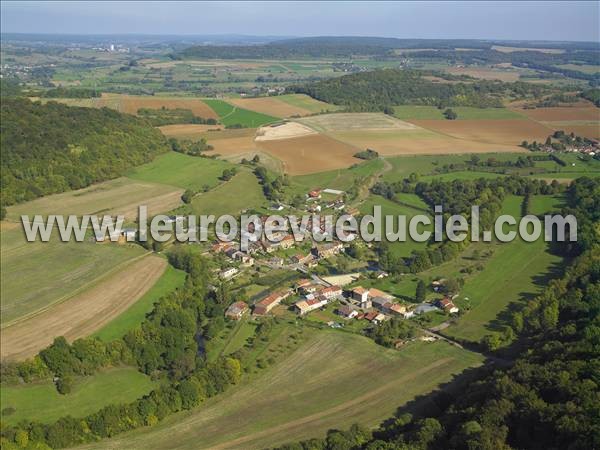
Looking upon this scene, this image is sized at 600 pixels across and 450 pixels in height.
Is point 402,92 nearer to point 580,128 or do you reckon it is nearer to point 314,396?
point 580,128

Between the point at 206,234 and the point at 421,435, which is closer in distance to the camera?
the point at 421,435

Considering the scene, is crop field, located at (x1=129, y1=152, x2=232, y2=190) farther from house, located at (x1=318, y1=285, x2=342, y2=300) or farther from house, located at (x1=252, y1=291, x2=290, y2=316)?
house, located at (x1=318, y1=285, x2=342, y2=300)

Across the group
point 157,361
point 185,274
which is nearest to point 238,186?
point 185,274

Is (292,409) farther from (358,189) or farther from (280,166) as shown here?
(280,166)

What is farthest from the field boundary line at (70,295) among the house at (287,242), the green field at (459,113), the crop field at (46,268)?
the green field at (459,113)

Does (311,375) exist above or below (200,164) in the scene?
below

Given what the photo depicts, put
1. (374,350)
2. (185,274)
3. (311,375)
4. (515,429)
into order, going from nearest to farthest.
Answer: (515,429)
(311,375)
(374,350)
(185,274)
